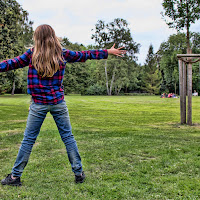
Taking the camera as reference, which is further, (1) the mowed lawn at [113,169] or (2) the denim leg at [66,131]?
(2) the denim leg at [66,131]

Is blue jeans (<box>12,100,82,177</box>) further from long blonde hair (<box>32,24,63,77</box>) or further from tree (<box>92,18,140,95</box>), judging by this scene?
tree (<box>92,18,140,95</box>)

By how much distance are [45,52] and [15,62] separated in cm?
43

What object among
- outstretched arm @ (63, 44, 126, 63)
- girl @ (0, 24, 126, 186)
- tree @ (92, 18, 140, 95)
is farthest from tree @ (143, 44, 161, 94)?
girl @ (0, 24, 126, 186)

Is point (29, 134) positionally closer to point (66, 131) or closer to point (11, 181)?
point (66, 131)

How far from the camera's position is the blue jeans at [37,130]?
3430 millimetres

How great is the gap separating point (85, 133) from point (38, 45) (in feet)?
15.4

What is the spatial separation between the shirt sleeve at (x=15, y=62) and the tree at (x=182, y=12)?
7.84 metres

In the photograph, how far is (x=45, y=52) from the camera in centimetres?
334

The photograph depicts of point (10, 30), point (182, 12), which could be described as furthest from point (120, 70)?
point (182, 12)

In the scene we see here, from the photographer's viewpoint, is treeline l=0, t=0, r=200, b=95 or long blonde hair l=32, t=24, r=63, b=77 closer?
long blonde hair l=32, t=24, r=63, b=77

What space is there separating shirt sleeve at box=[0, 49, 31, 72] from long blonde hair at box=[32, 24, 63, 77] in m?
0.14

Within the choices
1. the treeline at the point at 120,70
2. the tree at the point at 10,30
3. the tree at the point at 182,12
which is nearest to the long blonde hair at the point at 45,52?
the tree at the point at 182,12

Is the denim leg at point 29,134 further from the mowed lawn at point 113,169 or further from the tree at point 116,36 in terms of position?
the tree at point 116,36

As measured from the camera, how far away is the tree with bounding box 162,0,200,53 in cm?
972
